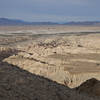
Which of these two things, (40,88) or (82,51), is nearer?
(40,88)

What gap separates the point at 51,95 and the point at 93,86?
6118 mm

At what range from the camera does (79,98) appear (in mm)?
13266

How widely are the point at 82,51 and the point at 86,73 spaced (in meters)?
26.8

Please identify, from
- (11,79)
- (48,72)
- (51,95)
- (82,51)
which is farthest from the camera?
(82,51)

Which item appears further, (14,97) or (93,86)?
(93,86)

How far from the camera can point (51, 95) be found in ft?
42.8

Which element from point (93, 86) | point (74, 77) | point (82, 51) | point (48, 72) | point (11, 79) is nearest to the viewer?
point (11, 79)

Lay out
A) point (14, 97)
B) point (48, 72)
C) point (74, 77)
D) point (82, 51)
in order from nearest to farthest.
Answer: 1. point (14, 97)
2. point (74, 77)
3. point (48, 72)
4. point (82, 51)

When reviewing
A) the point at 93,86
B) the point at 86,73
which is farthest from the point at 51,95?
the point at 86,73

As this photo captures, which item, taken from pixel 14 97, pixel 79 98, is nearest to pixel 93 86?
pixel 79 98

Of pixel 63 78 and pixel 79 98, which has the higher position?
pixel 79 98

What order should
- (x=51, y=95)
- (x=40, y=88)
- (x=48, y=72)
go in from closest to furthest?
(x=51, y=95)
(x=40, y=88)
(x=48, y=72)

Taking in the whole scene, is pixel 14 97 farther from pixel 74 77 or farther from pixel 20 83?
pixel 74 77

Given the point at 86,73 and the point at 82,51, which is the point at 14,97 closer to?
the point at 86,73
